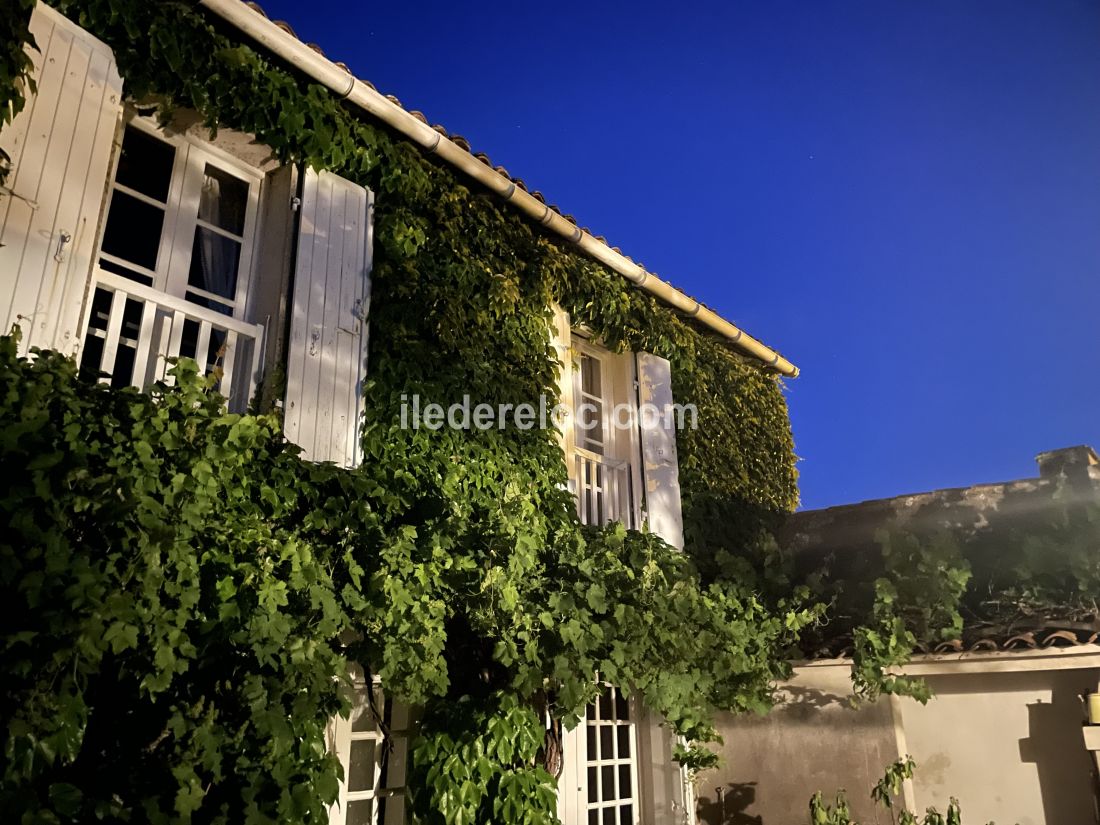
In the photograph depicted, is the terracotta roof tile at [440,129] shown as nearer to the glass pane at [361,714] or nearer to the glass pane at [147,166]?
the glass pane at [147,166]

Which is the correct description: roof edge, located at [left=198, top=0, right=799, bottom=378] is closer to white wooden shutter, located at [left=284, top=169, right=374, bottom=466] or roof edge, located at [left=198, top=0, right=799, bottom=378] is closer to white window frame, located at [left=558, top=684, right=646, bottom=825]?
white wooden shutter, located at [left=284, top=169, right=374, bottom=466]

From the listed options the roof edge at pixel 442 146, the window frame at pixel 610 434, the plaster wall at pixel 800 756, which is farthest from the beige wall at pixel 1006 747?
the roof edge at pixel 442 146

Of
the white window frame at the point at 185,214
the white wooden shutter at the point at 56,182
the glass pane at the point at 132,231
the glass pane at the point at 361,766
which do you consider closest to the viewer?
the white wooden shutter at the point at 56,182

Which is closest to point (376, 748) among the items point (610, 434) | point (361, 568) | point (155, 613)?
point (361, 568)

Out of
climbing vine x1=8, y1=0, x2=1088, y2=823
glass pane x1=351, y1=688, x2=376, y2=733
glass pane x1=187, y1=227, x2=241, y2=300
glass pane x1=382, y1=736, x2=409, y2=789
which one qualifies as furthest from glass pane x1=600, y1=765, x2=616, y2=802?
glass pane x1=187, y1=227, x2=241, y2=300

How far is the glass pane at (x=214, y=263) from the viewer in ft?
15.8

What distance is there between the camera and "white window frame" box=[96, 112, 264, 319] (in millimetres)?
4516

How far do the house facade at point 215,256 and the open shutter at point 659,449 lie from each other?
112 centimetres

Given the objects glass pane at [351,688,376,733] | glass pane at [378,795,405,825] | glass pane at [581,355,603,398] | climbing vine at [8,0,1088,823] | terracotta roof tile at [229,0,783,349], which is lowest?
glass pane at [378,795,405,825]

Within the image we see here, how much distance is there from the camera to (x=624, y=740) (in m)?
6.94

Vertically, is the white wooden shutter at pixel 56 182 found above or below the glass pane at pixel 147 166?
below

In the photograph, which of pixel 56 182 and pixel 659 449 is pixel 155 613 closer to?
pixel 56 182

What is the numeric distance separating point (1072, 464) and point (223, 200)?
23.7 ft

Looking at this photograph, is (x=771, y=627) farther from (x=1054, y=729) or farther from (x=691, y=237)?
(x=691, y=237)
